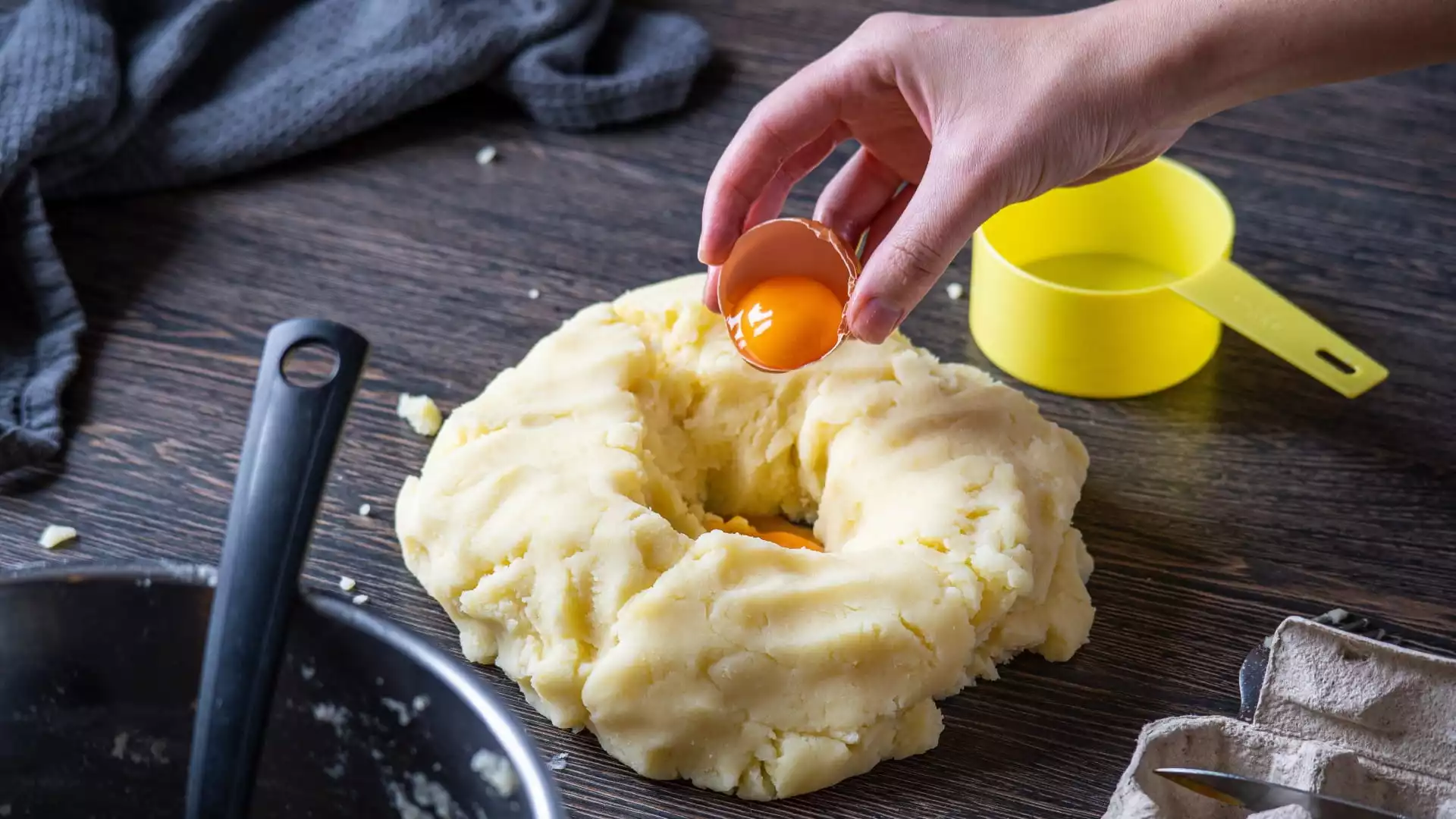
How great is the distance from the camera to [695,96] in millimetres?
2248

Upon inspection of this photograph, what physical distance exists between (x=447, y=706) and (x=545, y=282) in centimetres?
97

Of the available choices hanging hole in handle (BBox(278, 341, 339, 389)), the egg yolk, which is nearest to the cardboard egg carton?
the egg yolk

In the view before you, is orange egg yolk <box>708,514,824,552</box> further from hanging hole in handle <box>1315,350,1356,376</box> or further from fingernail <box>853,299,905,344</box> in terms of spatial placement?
hanging hole in handle <box>1315,350,1356,376</box>

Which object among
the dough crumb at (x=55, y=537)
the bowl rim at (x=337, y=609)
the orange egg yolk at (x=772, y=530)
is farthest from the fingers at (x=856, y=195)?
the dough crumb at (x=55, y=537)

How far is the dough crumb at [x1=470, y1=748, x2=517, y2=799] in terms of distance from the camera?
97 centimetres

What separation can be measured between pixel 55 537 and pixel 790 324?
857mm

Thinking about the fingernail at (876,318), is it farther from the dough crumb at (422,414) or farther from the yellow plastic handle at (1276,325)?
the dough crumb at (422,414)

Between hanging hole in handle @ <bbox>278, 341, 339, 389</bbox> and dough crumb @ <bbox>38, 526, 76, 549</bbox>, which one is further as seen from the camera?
hanging hole in handle @ <bbox>278, 341, 339, 389</bbox>

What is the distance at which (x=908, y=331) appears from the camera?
1836 mm

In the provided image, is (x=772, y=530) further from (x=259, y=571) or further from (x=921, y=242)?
(x=259, y=571)

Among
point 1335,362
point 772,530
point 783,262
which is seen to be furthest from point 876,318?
point 1335,362

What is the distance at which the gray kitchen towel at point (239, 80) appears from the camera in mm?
1888

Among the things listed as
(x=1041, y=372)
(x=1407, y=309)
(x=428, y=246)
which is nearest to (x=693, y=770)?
(x=1041, y=372)

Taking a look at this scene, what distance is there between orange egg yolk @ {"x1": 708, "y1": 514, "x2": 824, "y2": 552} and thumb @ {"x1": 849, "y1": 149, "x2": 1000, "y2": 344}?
0.29 meters
